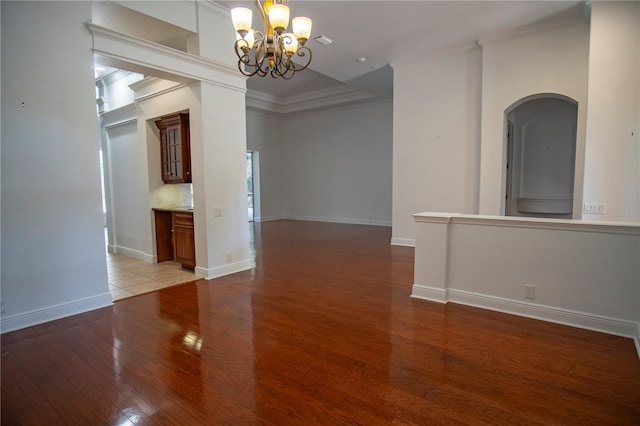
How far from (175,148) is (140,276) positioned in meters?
2.04

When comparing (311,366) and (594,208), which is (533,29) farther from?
(311,366)

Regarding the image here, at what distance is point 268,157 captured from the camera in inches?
458

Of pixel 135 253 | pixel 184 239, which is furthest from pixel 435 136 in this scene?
pixel 135 253

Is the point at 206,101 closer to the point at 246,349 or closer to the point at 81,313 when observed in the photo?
the point at 81,313

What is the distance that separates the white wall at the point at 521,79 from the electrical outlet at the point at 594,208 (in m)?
0.18

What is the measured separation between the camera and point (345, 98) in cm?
980

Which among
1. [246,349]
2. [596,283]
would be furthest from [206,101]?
[596,283]

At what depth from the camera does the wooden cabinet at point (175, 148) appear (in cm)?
512

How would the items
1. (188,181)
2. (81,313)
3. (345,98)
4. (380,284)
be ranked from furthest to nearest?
(345,98) → (188,181) → (380,284) → (81,313)

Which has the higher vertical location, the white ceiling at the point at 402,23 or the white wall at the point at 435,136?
the white ceiling at the point at 402,23

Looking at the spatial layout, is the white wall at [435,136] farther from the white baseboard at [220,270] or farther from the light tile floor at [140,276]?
the light tile floor at [140,276]

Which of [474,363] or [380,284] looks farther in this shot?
[380,284]

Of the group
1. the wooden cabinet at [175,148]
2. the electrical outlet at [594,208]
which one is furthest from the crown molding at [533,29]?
the wooden cabinet at [175,148]

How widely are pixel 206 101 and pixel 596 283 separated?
15.6ft
